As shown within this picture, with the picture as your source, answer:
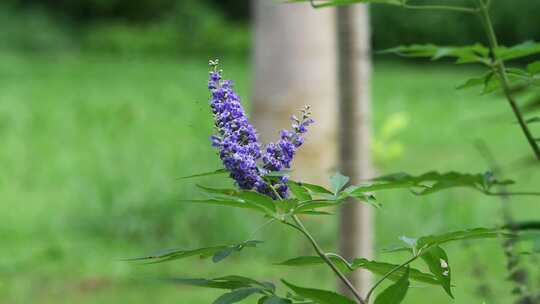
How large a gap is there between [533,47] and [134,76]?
17.4 metres

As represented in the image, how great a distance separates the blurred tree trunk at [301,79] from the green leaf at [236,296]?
6.38m

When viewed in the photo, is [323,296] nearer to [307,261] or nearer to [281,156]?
[307,261]

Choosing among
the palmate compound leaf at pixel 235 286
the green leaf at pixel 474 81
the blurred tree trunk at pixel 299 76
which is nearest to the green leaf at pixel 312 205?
the palmate compound leaf at pixel 235 286

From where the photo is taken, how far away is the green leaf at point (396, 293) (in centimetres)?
151

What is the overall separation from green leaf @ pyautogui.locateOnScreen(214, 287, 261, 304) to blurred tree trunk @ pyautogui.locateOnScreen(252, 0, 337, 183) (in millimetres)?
6378

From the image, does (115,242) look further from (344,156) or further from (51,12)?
(51,12)

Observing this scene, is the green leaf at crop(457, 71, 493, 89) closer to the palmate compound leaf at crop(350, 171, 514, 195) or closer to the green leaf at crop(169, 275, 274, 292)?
the palmate compound leaf at crop(350, 171, 514, 195)

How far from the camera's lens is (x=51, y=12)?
27047 mm

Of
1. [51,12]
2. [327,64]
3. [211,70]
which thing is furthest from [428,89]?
[211,70]

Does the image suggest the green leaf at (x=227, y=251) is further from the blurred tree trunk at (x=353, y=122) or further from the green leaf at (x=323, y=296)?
the blurred tree trunk at (x=353, y=122)

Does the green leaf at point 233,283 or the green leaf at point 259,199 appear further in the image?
the green leaf at point 233,283

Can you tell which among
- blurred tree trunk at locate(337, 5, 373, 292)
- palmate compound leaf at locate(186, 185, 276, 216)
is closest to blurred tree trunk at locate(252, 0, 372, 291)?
blurred tree trunk at locate(337, 5, 373, 292)

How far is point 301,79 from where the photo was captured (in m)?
8.24

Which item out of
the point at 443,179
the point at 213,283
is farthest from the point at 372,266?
the point at 443,179
